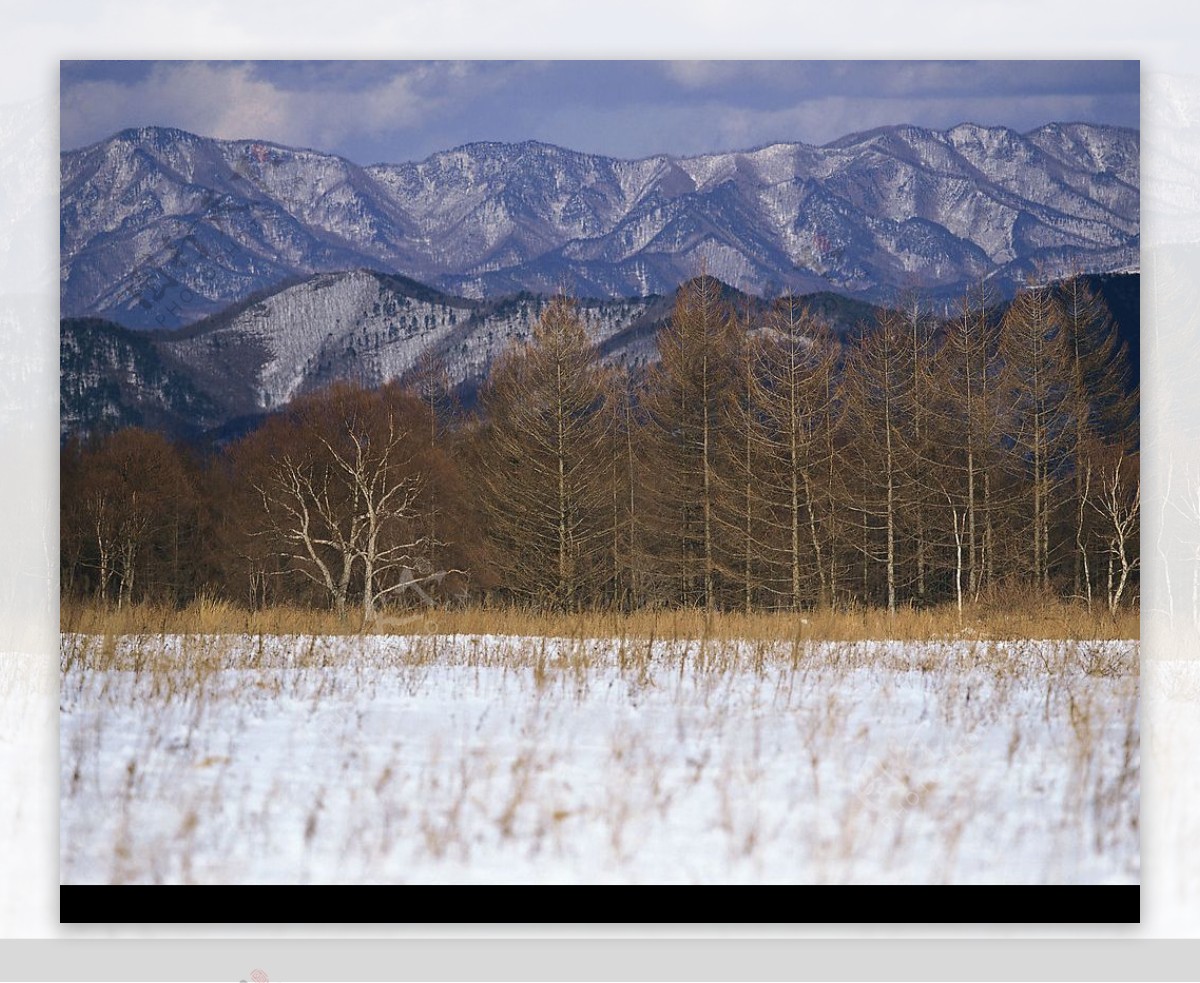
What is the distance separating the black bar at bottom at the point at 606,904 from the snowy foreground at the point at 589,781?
2.8 inches

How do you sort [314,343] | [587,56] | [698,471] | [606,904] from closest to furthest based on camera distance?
[606,904] → [587,56] → [314,343] → [698,471]

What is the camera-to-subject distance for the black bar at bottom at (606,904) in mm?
4715

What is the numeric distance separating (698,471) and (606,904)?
12933mm

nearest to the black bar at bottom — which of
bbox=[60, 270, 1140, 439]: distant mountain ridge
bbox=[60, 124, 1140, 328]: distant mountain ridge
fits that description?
bbox=[60, 124, 1140, 328]: distant mountain ridge

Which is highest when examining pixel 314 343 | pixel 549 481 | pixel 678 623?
pixel 314 343

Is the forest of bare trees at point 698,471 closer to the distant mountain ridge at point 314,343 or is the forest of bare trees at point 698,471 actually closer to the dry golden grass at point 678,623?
the distant mountain ridge at point 314,343

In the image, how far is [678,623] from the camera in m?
7.56

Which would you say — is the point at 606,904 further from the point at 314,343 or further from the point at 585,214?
the point at 314,343

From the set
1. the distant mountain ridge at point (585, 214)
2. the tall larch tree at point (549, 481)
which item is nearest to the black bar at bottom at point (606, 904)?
the distant mountain ridge at point (585, 214)

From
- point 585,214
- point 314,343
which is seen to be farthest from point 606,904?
point 314,343

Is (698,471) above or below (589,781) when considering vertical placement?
above

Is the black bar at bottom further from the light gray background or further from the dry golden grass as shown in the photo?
the dry golden grass

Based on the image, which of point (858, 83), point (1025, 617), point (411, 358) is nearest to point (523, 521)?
point (411, 358)

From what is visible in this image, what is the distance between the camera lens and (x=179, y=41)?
5.50m
